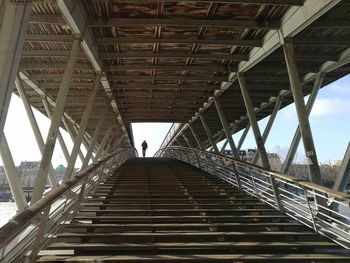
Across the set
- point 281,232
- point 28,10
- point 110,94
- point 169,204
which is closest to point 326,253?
point 281,232

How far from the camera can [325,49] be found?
13.2m

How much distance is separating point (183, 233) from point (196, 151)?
41.5 feet

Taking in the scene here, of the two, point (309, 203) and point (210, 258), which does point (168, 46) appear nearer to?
point (309, 203)

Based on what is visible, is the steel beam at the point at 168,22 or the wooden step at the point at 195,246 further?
the steel beam at the point at 168,22

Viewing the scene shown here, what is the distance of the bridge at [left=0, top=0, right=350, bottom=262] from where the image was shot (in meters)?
5.68

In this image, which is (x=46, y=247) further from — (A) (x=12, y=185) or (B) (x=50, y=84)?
(B) (x=50, y=84)

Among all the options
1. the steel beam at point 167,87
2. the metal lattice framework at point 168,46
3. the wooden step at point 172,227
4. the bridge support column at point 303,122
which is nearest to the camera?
the wooden step at point 172,227

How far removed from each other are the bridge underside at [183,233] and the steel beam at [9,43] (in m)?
2.29

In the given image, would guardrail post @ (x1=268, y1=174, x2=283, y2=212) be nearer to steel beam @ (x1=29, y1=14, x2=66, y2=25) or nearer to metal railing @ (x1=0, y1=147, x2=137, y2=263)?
metal railing @ (x1=0, y1=147, x2=137, y2=263)

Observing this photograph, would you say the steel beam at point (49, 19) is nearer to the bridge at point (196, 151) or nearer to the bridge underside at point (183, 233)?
the bridge at point (196, 151)

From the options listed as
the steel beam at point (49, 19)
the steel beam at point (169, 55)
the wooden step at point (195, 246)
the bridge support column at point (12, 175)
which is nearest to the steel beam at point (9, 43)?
the wooden step at point (195, 246)

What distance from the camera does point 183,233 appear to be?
6625mm

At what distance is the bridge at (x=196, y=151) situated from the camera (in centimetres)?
568

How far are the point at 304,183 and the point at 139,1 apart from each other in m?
5.81
